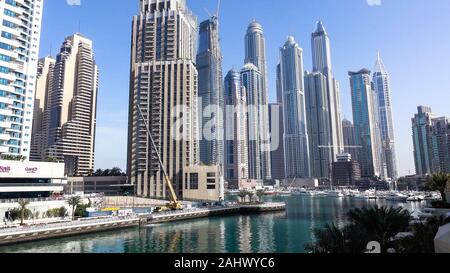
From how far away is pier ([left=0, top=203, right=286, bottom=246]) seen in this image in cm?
4703

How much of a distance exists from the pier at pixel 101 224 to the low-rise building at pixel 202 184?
2499 cm

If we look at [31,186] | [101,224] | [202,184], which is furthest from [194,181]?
[31,186]

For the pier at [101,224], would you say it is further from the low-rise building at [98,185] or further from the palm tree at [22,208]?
the low-rise building at [98,185]

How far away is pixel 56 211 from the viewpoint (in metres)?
66.3

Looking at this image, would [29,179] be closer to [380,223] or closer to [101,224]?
[101,224]

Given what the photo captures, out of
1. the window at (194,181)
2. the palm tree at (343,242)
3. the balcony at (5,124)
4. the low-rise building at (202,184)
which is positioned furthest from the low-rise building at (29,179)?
the palm tree at (343,242)

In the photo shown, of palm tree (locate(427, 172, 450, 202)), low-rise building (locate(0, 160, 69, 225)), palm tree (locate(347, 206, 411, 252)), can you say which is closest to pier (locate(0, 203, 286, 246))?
low-rise building (locate(0, 160, 69, 225))

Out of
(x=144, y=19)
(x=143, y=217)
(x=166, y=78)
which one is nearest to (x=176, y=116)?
(x=166, y=78)

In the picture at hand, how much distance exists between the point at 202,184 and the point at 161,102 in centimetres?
4164

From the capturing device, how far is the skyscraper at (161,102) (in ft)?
434

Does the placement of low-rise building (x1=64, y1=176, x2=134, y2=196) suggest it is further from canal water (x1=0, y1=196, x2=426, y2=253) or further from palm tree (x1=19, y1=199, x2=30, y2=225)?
canal water (x1=0, y1=196, x2=426, y2=253)
